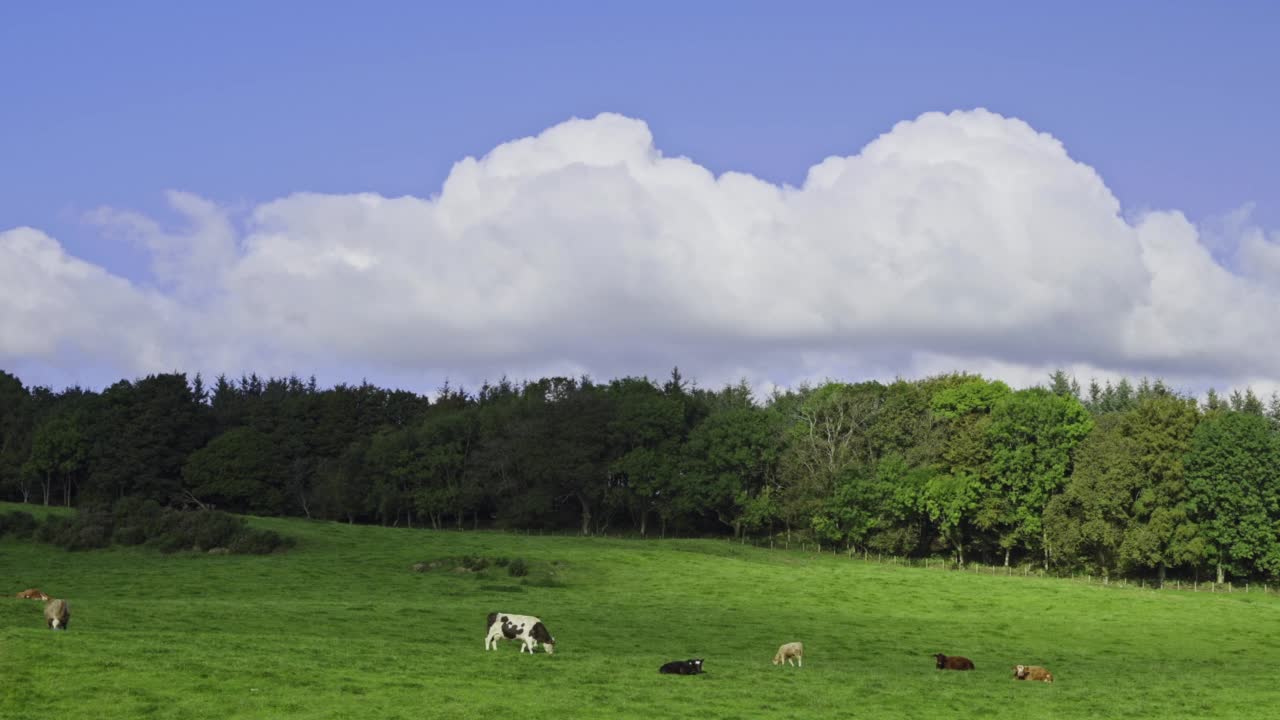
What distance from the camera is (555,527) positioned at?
130 metres

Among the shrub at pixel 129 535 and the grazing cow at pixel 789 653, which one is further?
the shrub at pixel 129 535

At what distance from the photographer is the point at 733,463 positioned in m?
119

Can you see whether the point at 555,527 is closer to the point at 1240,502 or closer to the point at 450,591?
the point at 450,591

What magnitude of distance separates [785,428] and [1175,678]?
3207 inches

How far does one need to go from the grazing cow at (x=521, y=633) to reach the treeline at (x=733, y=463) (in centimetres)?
6708

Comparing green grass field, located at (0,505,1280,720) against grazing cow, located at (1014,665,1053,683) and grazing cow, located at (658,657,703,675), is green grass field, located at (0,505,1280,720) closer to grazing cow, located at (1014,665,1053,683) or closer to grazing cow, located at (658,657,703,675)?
grazing cow, located at (1014,665,1053,683)

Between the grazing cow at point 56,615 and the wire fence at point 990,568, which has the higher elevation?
the grazing cow at point 56,615

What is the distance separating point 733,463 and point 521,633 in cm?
7876

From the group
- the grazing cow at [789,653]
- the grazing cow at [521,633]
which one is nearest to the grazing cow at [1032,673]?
the grazing cow at [789,653]

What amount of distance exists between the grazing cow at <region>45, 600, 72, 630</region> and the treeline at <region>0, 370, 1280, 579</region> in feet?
264

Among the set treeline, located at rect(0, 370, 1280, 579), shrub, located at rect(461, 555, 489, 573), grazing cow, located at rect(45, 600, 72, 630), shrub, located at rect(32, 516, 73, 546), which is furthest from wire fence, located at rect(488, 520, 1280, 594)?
grazing cow, located at rect(45, 600, 72, 630)

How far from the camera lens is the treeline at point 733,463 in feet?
311

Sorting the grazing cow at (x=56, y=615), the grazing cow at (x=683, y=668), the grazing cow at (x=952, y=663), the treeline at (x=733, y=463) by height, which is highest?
the treeline at (x=733, y=463)

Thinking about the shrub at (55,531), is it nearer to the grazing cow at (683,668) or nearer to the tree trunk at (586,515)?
the tree trunk at (586,515)
